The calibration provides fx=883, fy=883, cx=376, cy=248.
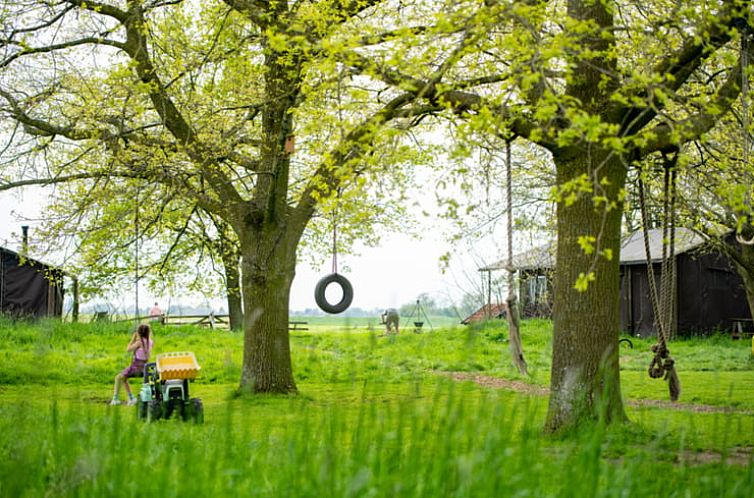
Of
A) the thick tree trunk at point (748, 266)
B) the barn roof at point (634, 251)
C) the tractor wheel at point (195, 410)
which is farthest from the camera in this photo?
the barn roof at point (634, 251)

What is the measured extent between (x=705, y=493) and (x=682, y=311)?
21.5 metres

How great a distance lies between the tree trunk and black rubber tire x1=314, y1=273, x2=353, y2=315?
1.69ft

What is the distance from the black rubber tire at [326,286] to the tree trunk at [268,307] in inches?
20.2

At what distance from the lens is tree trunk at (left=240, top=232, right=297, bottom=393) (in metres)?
13.2

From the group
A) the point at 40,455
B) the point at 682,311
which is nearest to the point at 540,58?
the point at 40,455

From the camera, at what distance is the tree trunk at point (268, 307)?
1320cm

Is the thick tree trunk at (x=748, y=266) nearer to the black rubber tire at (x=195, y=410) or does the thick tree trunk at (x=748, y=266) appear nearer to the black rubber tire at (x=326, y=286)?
the black rubber tire at (x=326, y=286)

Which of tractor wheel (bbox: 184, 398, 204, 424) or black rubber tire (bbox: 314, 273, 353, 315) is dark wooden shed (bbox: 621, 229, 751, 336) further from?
tractor wheel (bbox: 184, 398, 204, 424)

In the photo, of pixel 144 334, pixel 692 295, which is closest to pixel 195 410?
pixel 144 334

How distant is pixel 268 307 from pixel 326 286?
36.9 inches

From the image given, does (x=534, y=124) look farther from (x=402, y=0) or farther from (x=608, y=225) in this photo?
(x=402, y=0)

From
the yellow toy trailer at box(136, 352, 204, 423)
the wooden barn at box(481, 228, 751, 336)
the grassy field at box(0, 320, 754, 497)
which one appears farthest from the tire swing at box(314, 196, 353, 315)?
the wooden barn at box(481, 228, 751, 336)

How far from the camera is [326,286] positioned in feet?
44.3

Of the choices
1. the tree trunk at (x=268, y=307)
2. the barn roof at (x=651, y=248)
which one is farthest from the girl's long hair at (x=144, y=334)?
Answer: the barn roof at (x=651, y=248)
